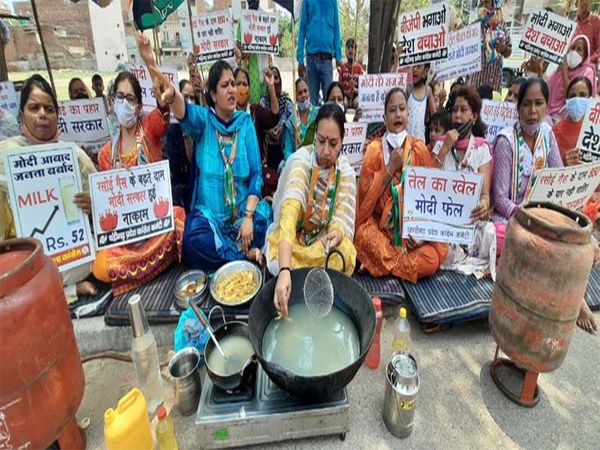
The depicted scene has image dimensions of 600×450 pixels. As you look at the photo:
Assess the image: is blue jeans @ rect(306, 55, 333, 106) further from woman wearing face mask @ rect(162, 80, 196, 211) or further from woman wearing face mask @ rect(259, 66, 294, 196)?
woman wearing face mask @ rect(162, 80, 196, 211)

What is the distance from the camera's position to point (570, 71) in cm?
455

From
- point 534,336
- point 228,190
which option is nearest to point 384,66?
point 228,190

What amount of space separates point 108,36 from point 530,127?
1362 inches

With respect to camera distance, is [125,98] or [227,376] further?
[125,98]

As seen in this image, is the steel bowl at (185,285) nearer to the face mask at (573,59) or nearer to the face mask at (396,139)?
the face mask at (396,139)

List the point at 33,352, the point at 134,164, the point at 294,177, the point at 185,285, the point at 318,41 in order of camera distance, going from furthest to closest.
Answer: the point at 318,41
the point at 134,164
the point at 185,285
the point at 294,177
the point at 33,352

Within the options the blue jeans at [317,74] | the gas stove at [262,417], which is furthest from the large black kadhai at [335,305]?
the blue jeans at [317,74]

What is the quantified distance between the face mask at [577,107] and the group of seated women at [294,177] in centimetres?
59

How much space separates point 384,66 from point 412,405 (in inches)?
180

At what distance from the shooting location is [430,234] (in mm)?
2895

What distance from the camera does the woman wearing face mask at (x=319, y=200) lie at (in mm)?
2516

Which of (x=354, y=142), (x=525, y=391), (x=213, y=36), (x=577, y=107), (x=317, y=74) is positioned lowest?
(x=525, y=391)

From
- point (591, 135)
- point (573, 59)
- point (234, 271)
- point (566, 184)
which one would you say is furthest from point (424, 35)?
point (234, 271)

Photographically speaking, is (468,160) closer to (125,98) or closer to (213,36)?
(125,98)
